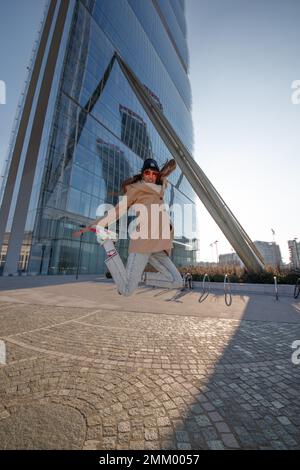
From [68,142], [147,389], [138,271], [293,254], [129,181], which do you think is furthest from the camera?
[293,254]

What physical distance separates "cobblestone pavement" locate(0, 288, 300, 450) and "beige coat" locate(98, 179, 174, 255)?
66.1 inches

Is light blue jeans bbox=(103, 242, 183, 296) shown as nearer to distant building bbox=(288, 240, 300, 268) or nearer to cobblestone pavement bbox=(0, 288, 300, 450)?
cobblestone pavement bbox=(0, 288, 300, 450)

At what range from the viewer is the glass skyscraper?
25.3 m

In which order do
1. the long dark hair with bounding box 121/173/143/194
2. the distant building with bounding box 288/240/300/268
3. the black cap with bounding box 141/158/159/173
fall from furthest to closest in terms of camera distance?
the distant building with bounding box 288/240/300/268 → the black cap with bounding box 141/158/159/173 → the long dark hair with bounding box 121/173/143/194

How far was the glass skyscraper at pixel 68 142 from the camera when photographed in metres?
25.3

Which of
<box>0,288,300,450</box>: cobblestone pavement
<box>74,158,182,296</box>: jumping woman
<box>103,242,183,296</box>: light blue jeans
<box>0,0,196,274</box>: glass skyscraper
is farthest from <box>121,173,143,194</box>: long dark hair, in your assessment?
<box>0,0,196,274</box>: glass skyscraper

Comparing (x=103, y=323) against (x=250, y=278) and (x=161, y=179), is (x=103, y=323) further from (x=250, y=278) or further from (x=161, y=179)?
(x=250, y=278)

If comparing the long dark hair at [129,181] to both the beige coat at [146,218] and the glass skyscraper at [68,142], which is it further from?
the glass skyscraper at [68,142]

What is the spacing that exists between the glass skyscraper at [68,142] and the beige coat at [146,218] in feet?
78.9

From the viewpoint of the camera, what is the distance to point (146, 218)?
10.0 feet

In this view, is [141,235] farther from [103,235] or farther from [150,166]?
[150,166]

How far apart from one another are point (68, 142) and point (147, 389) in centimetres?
3068

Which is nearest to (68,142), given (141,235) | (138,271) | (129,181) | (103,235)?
(129,181)
